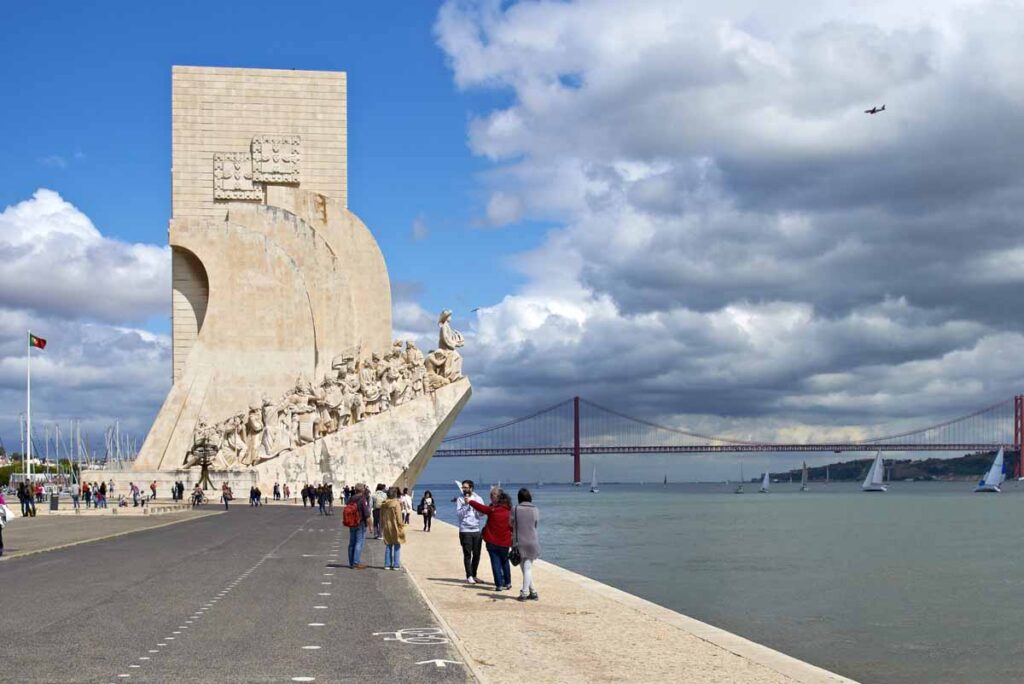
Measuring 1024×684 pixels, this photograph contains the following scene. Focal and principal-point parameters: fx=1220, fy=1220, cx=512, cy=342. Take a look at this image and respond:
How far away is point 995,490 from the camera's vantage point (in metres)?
57.6

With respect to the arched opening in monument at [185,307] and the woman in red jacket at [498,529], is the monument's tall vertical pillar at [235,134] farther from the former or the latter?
the woman in red jacket at [498,529]

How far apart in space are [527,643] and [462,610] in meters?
1.29

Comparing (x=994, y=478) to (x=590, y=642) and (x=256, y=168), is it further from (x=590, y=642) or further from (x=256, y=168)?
(x=590, y=642)

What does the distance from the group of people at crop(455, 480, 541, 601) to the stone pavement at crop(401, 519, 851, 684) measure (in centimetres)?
14

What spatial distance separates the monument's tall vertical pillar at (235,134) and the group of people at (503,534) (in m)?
22.5

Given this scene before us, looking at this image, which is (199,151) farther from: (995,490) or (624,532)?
(995,490)

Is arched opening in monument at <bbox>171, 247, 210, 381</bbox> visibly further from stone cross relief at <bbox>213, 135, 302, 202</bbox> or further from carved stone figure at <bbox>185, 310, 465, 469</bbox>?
carved stone figure at <bbox>185, 310, 465, 469</bbox>

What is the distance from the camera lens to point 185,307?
3028 cm

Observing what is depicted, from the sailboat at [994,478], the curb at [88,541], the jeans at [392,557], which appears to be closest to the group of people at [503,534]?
the jeans at [392,557]

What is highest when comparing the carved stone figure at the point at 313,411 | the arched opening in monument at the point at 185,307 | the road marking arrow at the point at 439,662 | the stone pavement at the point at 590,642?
the arched opening in monument at the point at 185,307

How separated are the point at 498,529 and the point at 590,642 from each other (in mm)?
2077

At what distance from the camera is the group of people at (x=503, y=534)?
773 centimetres

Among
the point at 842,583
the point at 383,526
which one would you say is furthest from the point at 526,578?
the point at 842,583

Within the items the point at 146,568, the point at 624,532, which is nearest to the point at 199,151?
the point at 624,532
